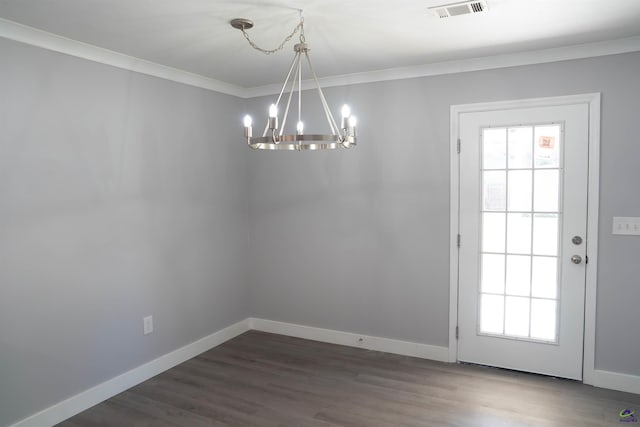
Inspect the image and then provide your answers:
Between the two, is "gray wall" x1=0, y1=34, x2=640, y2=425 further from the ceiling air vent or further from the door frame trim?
the ceiling air vent

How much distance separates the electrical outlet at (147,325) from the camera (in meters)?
3.46

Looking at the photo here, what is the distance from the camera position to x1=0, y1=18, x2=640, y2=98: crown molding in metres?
2.71

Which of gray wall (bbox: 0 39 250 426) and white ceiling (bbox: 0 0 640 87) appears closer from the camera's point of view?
white ceiling (bbox: 0 0 640 87)

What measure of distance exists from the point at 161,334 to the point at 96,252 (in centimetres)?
94

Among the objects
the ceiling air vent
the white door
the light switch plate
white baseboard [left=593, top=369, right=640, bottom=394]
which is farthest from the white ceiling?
white baseboard [left=593, top=369, right=640, bottom=394]

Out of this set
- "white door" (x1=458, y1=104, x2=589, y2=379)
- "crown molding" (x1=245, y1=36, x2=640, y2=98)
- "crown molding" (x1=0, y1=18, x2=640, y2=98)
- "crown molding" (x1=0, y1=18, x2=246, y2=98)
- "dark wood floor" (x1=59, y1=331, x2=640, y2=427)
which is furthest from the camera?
"white door" (x1=458, y1=104, x2=589, y2=379)

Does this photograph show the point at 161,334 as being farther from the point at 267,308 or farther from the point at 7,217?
the point at 7,217

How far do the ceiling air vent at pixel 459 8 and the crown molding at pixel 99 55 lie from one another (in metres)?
2.20

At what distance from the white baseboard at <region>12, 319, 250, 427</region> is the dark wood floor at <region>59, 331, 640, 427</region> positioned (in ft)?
0.20

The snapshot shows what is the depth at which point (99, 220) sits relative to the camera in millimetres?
3104

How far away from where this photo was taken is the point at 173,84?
145 inches

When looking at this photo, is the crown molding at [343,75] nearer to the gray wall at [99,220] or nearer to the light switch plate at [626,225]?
the gray wall at [99,220]

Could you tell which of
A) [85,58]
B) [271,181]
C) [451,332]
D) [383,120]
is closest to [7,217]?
[85,58]

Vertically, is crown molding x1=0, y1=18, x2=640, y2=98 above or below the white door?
above
